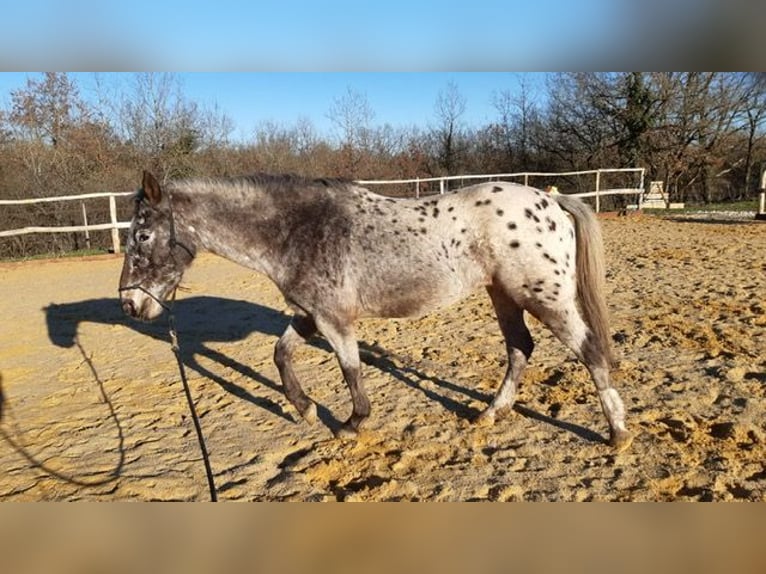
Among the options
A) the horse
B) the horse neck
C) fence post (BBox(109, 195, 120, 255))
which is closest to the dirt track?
the horse

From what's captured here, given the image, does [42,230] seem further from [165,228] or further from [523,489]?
[523,489]

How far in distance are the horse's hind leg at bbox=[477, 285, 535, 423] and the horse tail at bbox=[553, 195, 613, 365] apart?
19.2 inches

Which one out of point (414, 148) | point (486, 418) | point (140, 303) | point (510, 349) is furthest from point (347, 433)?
point (414, 148)

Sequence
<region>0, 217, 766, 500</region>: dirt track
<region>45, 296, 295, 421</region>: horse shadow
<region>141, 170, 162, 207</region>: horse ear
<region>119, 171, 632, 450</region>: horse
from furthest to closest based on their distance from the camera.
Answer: <region>45, 296, 295, 421</region>: horse shadow
<region>119, 171, 632, 450</region>: horse
<region>141, 170, 162, 207</region>: horse ear
<region>0, 217, 766, 500</region>: dirt track

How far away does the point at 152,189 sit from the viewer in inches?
121

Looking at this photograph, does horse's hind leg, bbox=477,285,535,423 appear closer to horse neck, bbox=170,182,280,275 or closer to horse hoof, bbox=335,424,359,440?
horse hoof, bbox=335,424,359,440

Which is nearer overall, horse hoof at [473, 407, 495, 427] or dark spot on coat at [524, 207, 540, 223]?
dark spot on coat at [524, 207, 540, 223]

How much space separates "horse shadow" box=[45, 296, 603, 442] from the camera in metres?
3.86

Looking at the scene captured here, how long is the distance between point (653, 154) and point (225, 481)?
2657 cm

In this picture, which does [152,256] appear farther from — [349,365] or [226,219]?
[349,365]


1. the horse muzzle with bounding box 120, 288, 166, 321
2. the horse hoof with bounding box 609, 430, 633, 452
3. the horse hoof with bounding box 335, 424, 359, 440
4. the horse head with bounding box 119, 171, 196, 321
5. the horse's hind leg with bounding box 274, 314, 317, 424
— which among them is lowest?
the horse hoof with bounding box 335, 424, 359, 440

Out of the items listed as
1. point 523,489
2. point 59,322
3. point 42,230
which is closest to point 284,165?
point 42,230

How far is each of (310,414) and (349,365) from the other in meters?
0.57

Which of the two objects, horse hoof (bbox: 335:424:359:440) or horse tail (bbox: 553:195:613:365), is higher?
horse tail (bbox: 553:195:613:365)
